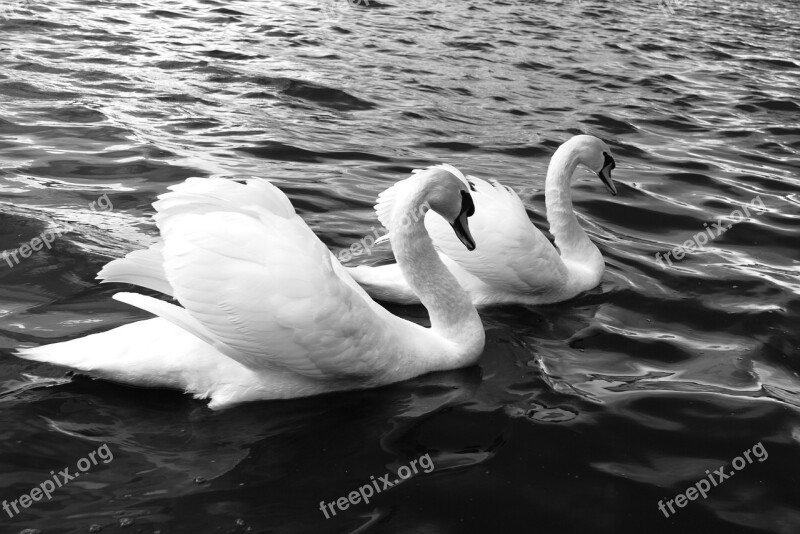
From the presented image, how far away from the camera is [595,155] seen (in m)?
8.10

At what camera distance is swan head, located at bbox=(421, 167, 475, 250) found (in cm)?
595

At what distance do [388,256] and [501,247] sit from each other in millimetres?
1365

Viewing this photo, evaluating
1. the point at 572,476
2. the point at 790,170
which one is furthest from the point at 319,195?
the point at 790,170

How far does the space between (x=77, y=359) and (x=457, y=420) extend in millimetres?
2063

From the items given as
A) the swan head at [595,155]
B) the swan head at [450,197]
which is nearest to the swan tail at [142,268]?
the swan head at [450,197]

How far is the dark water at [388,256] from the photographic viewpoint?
454cm

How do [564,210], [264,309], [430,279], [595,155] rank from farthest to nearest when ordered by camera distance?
[595,155] → [564,210] → [430,279] → [264,309]

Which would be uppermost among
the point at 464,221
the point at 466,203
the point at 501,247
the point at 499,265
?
the point at 466,203

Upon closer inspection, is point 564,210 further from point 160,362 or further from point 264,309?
point 160,362

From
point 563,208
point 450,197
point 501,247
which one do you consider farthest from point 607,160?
point 450,197

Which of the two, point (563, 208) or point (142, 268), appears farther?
point (563, 208)

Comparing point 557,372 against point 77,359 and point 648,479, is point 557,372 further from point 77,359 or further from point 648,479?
point 77,359

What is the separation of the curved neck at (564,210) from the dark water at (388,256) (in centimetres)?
43

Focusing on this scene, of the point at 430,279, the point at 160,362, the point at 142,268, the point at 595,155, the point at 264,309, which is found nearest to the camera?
the point at 264,309
